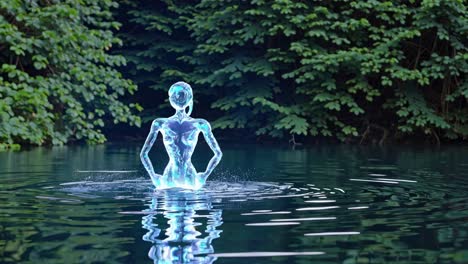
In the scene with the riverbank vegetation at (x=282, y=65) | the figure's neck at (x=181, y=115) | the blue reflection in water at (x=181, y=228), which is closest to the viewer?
the blue reflection in water at (x=181, y=228)

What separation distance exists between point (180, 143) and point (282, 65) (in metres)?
14.0

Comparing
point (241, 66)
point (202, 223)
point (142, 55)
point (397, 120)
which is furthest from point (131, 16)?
point (202, 223)

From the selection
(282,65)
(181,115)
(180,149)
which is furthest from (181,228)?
(282,65)

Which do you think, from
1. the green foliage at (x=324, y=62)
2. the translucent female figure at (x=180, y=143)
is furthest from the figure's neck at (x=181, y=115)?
the green foliage at (x=324, y=62)

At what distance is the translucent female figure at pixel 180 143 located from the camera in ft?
24.8

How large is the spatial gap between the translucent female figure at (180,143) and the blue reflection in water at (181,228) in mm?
415

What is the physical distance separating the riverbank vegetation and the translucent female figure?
9628mm

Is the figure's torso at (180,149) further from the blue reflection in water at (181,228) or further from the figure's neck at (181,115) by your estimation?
the blue reflection in water at (181,228)

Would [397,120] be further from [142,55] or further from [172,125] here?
[172,125]

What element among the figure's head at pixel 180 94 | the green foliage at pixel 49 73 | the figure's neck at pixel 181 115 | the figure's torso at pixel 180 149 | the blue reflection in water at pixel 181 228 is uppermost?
the green foliage at pixel 49 73

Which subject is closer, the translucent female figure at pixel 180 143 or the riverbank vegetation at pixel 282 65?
the translucent female figure at pixel 180 143

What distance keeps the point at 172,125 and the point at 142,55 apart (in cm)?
1558

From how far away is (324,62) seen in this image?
20.0 m

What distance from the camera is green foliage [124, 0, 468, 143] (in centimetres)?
1991
